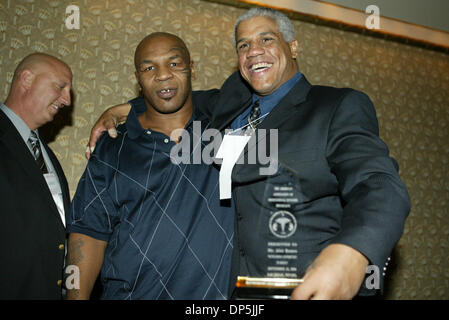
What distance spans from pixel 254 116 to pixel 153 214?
59 cm

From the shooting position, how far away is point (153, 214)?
1.44 metres

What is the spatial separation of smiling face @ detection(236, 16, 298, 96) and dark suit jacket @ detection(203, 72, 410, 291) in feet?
0.46

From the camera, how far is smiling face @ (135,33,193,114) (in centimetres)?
156

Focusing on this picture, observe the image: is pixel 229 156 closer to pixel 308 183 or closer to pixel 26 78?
pixel 308 183

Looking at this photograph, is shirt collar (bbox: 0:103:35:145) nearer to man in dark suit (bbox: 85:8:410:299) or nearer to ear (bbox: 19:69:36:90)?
ear (bbox: 19:69:36:90)

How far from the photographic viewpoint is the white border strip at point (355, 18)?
2951 millimetres

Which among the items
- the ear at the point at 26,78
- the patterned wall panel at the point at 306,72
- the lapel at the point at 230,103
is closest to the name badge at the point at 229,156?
the lapel at the point at 230,103

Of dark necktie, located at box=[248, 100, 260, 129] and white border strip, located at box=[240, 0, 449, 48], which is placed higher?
white border strip, located at box=[240, 0, 449, 48]

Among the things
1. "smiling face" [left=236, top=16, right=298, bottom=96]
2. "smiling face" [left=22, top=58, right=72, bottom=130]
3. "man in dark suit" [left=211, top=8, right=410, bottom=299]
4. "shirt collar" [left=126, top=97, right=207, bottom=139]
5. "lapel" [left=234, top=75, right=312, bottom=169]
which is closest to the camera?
"man in dark suit" [left=211, top=8, right=410, bottom=299]

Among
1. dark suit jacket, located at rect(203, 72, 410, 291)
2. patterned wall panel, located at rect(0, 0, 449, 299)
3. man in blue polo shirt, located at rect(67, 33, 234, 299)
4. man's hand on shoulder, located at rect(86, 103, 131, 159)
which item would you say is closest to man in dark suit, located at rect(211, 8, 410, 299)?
dark suit jacket, located at rect(203, 72, 410, 291)

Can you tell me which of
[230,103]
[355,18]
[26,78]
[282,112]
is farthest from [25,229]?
[355,18]

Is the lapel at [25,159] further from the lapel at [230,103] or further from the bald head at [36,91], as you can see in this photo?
the lapel at [230,103]

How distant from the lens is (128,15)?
2.64 metres

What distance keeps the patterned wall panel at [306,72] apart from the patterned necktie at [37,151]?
76 centimetres
